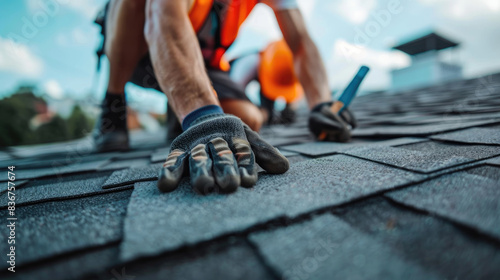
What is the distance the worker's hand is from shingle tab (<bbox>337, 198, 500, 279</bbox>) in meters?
0.24

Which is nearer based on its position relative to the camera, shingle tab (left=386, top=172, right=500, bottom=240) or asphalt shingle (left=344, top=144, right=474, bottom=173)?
shingle tab (left=386, top=172, right=500, bottom=240)

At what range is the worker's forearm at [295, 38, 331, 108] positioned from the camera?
1440 mm

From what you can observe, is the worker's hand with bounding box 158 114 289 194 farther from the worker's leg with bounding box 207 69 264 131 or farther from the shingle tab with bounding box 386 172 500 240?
the worker's leg with bounding box 207 69 264 131

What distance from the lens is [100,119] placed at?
188 cm

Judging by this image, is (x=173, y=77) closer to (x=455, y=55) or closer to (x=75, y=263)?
(x=75, y=263)

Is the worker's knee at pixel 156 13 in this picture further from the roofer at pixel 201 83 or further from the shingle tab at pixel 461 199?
the shingle tab at pixel 461 199

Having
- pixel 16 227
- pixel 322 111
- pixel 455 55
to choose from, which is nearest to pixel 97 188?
pixel 16 227

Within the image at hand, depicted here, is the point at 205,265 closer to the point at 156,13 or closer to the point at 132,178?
the point at 132,178

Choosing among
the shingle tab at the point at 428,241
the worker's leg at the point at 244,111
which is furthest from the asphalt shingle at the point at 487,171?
the worker's leg at the point at 244,111

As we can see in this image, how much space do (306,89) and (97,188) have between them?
1214 millimetres

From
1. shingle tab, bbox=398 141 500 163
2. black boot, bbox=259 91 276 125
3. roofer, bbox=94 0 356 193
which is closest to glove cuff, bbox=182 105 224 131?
roofer, bbox=94 0 356 193

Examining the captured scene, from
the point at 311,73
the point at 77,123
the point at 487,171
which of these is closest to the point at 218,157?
the point at 487,171

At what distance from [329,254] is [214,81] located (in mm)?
1736

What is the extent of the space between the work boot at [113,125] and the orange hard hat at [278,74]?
1.44 metres
